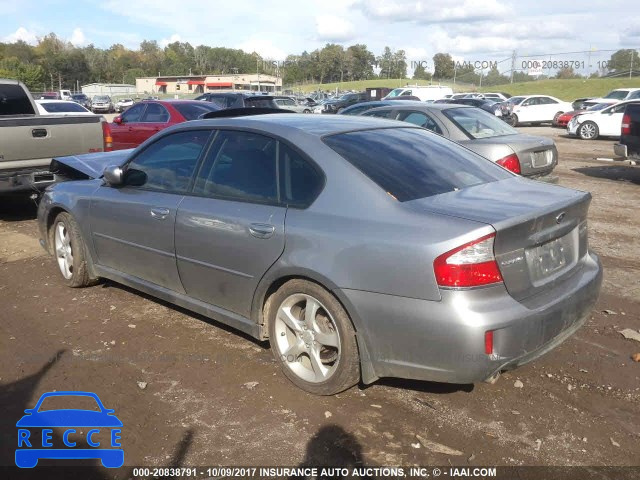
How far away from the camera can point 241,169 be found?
396cm

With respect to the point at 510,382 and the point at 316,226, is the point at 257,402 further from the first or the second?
the point at 510,382

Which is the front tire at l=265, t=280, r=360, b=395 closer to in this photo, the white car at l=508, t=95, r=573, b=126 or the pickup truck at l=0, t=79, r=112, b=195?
the pickup truck at l=0, t=79, r=112, b=195

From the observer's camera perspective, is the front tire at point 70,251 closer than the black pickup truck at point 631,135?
Yes

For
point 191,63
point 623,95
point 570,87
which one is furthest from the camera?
point 191,63

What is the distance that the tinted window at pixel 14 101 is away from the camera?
9.41 m

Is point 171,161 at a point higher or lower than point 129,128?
lower

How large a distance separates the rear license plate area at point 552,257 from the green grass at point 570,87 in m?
49.7

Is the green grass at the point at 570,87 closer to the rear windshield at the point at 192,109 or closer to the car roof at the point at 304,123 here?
the rear windshield at the point at 192,109

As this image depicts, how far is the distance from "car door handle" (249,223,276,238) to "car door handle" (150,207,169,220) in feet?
3.03

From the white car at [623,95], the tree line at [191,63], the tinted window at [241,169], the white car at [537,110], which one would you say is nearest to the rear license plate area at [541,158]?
the tinted window at [241,169]

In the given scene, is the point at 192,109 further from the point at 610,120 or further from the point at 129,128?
the point at 610,120

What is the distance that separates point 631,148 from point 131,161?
10.0 metres

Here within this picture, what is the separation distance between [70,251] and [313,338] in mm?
3125

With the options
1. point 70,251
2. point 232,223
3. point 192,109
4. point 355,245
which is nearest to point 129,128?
point 192,109
